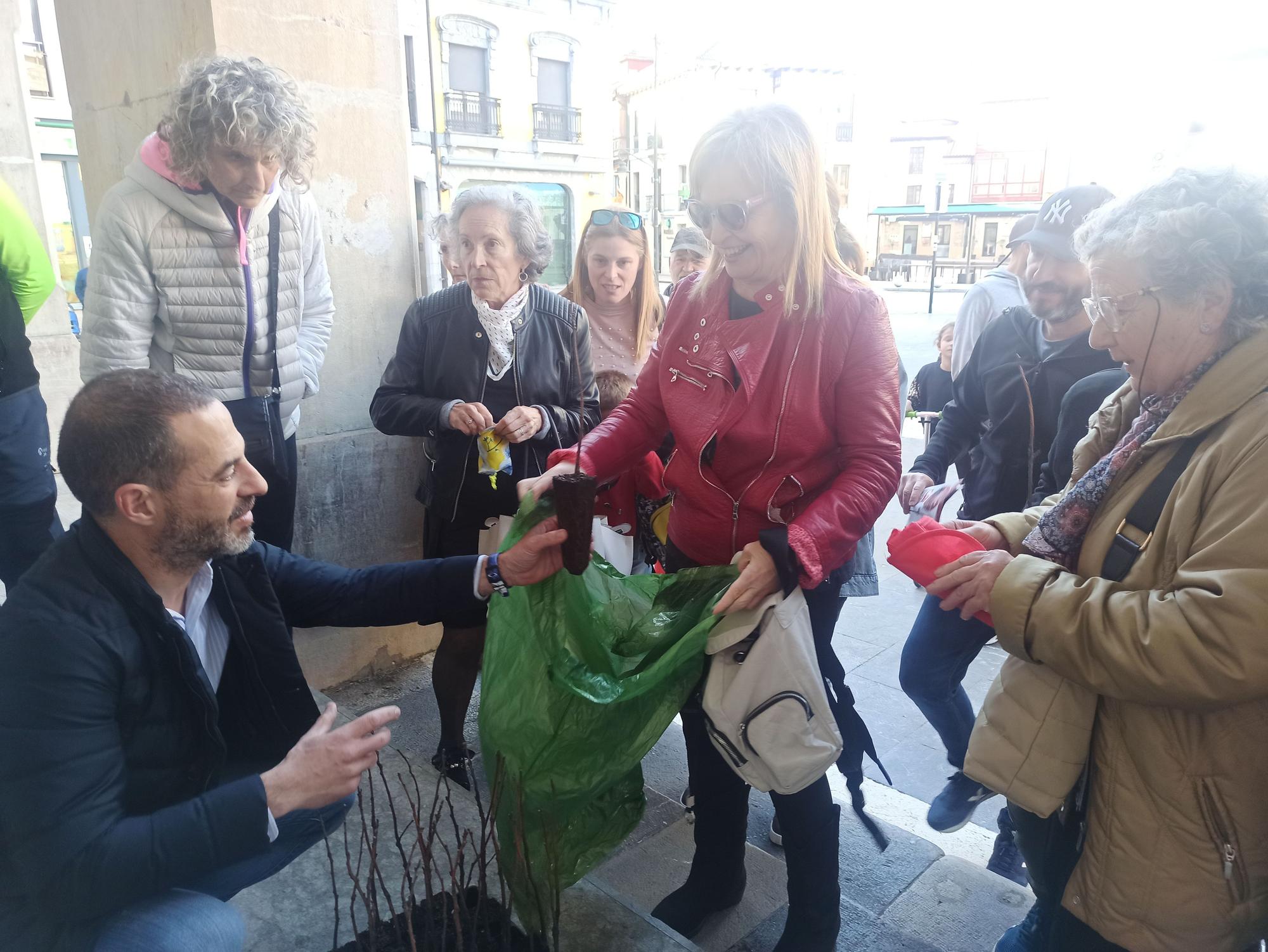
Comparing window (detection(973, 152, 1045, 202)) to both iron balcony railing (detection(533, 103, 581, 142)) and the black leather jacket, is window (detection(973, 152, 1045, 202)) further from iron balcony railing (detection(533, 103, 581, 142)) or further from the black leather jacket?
the black leather jacket

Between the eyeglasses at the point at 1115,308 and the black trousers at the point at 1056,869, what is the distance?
909 millimetres

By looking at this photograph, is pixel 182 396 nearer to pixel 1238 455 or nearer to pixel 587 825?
pixel 587 825

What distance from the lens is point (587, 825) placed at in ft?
6.09

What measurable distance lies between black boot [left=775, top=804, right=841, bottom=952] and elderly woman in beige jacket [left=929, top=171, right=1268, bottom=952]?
48 cm

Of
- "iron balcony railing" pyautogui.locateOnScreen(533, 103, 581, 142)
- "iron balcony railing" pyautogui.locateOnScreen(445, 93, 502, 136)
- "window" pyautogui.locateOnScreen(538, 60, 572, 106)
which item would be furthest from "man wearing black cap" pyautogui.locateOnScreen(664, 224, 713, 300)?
"window" pyautogui.locateOnScreen(538, 60, 572, 106)

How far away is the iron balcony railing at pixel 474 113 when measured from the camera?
23078mm

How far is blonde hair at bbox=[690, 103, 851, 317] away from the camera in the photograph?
73.2 inches

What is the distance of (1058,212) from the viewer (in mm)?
2639

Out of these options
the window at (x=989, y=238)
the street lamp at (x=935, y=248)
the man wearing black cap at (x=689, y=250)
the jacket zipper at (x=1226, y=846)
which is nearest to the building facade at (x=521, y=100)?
the street lamp at (x=935, y=248)

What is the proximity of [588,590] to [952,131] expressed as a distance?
35.8 metres

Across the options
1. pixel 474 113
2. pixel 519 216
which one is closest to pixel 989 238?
pixel 474 113

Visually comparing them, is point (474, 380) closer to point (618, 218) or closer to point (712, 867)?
point (618, 218)

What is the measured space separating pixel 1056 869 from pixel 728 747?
0.66m

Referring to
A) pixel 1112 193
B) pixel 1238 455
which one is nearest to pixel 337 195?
pixel 1112 193
